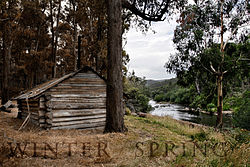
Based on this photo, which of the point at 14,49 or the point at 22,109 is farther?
the point at 14,49

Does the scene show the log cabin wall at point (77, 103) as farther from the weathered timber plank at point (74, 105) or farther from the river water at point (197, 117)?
the river water at point (197, 117)

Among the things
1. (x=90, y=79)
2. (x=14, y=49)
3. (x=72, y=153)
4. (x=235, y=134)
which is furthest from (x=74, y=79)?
(x=14, y=49)

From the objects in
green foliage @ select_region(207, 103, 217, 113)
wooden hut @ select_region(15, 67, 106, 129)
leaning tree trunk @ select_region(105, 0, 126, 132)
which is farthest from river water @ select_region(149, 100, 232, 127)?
leaning tree trunk @ select_region(105, 0, 126, 132)

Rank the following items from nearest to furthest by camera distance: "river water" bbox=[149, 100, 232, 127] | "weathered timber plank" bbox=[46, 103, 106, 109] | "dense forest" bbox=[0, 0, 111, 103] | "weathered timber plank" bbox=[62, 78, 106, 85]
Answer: "weathered timber plank" bbox=[46, 103, 106, 109], "weathered timber plank" bbox=[62, 78, 106, 85], "dense forest" bbox=[0, 0, 111, 103], "river water" bbox=[149, 100, 232, 127]

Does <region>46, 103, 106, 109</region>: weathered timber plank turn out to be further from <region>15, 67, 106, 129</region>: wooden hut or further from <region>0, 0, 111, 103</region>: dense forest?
<region>0, 0, 111, 103</region>: dense forest

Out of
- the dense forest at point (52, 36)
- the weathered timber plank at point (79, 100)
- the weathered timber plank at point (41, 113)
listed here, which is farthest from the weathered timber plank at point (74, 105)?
the dense forest at point (52, 36)

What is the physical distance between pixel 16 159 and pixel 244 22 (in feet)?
65.0

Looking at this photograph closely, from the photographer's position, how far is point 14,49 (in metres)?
26.4

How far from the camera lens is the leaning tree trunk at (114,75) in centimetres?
668

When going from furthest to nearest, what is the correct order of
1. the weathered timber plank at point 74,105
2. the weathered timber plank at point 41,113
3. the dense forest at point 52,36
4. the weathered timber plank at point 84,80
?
1. the dense forest at point 52,36
2. the weathered timber plank at point 84,80
3. the weathered timber plank at point 74,105
4. the weathered timber plank at point 41,113

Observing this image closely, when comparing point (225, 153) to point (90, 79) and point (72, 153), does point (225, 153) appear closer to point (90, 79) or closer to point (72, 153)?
point (72, 153)

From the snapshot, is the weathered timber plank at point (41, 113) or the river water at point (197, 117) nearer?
the weathered timber plank at point (41, 113)

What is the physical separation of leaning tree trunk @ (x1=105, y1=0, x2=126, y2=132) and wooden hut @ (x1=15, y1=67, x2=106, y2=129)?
218 centimetres

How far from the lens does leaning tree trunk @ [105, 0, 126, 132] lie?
263 inches
